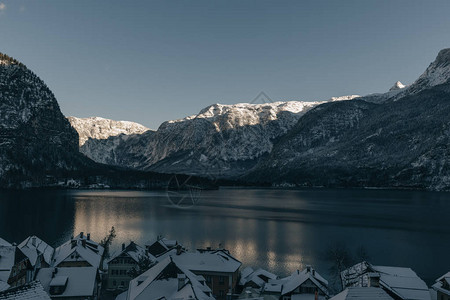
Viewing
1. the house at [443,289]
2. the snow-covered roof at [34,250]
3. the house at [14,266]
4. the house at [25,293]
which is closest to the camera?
the house at [25,293]

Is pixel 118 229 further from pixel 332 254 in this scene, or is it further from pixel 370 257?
pixel 370 257

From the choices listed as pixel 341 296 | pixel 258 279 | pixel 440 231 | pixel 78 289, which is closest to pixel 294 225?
pixel 440 231

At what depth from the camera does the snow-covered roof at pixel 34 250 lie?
6300cm

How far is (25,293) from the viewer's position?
99.9 feet

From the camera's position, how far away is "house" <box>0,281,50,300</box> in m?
29.3

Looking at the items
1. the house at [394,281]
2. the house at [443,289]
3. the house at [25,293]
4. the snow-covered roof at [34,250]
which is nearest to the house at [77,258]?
the snow-covered roof at [34,250]

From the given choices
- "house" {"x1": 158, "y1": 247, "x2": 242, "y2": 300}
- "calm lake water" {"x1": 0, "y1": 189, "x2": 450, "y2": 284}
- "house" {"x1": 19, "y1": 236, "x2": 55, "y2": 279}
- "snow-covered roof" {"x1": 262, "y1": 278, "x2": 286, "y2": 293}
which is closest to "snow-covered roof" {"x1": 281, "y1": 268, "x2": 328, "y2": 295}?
"snow-covered roof" {"x1": 262, "y1": 278, "x2": 286, "y2": 293}

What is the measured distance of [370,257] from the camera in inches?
3792

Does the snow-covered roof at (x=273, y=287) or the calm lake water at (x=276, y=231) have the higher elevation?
the snow-covered roof at (x=273, y=287)

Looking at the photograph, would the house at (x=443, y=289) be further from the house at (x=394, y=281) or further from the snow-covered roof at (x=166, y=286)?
the snow-covered roof at (x=166, y=286)

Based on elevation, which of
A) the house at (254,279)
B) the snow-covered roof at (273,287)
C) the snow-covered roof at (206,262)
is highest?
the snow-covered roof at (206,262)

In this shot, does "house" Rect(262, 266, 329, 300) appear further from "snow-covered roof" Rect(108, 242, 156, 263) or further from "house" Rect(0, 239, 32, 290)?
"house" Rect(0, 239, 32, 290)

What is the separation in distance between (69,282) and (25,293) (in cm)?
2581

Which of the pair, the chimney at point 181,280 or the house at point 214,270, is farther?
the house at point 214,270
